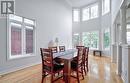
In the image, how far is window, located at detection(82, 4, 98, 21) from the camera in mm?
9202

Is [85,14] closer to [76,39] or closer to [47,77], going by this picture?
[76,39]

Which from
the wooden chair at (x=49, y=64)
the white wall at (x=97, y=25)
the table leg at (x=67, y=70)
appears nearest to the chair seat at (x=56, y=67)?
the wooden chair at (x=49, y=64)

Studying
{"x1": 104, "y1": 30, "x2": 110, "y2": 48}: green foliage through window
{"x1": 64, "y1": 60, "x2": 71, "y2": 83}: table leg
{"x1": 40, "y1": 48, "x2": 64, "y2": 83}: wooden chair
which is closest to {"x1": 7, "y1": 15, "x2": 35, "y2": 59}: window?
{"x1": 40, "y1": 48, "x2": 64, "y2": 83}: wooden chair

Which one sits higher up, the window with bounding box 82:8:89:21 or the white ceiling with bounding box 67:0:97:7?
the white ceiling with bounding box 67:0:97:7

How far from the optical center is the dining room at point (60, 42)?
9.85 feet

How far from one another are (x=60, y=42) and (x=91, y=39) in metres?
3.00

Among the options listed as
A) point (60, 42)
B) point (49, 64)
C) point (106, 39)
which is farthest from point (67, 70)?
point (106, 39)

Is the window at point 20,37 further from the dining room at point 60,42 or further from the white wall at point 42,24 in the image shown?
the white wall at point 42,24

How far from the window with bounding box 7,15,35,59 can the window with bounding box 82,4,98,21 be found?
5681 mm

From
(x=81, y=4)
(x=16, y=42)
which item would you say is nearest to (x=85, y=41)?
(x=81, y=4)

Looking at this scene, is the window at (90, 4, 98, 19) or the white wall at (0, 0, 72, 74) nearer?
the white wall at (0, 0, 72, 74)

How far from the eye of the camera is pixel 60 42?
25.6 feet

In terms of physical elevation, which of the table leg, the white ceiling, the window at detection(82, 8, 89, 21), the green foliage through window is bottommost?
the table leg

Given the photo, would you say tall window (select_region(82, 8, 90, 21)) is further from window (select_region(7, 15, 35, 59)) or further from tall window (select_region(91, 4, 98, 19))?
window (select_region(7, 15, 35, 59))
